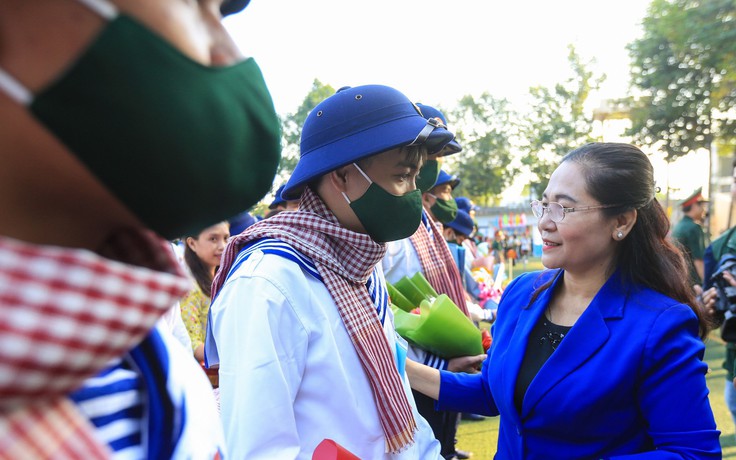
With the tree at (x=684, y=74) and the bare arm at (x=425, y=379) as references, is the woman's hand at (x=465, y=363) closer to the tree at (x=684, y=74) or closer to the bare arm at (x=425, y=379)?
the bare arm at (x=425, y=379)

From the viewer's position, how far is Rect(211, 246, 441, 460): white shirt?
63.9 inches

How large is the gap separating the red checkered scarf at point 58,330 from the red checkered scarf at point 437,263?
3.75 metres

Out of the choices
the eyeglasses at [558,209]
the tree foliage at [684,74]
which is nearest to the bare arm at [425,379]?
the eyeglasses at [558,209]

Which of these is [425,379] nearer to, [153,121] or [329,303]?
[329,303]

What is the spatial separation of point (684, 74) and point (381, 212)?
1912cm

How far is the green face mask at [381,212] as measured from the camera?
223 centimetres

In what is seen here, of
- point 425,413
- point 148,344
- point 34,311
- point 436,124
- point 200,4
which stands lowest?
point 425,413

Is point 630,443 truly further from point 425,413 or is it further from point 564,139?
point 564,139

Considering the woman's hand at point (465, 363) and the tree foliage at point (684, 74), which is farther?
the tree foliage at point (684, 74)

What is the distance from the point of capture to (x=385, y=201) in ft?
7.46

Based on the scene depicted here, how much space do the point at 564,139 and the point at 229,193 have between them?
33893 millimetres


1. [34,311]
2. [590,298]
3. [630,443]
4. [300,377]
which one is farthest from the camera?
[590,298]

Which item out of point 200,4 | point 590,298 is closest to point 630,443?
point 590,298

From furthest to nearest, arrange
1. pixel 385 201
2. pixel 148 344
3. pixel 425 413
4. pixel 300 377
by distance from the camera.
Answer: pixel 425 413
pixel 385 201
pixel 300 377
pixel 148 344
